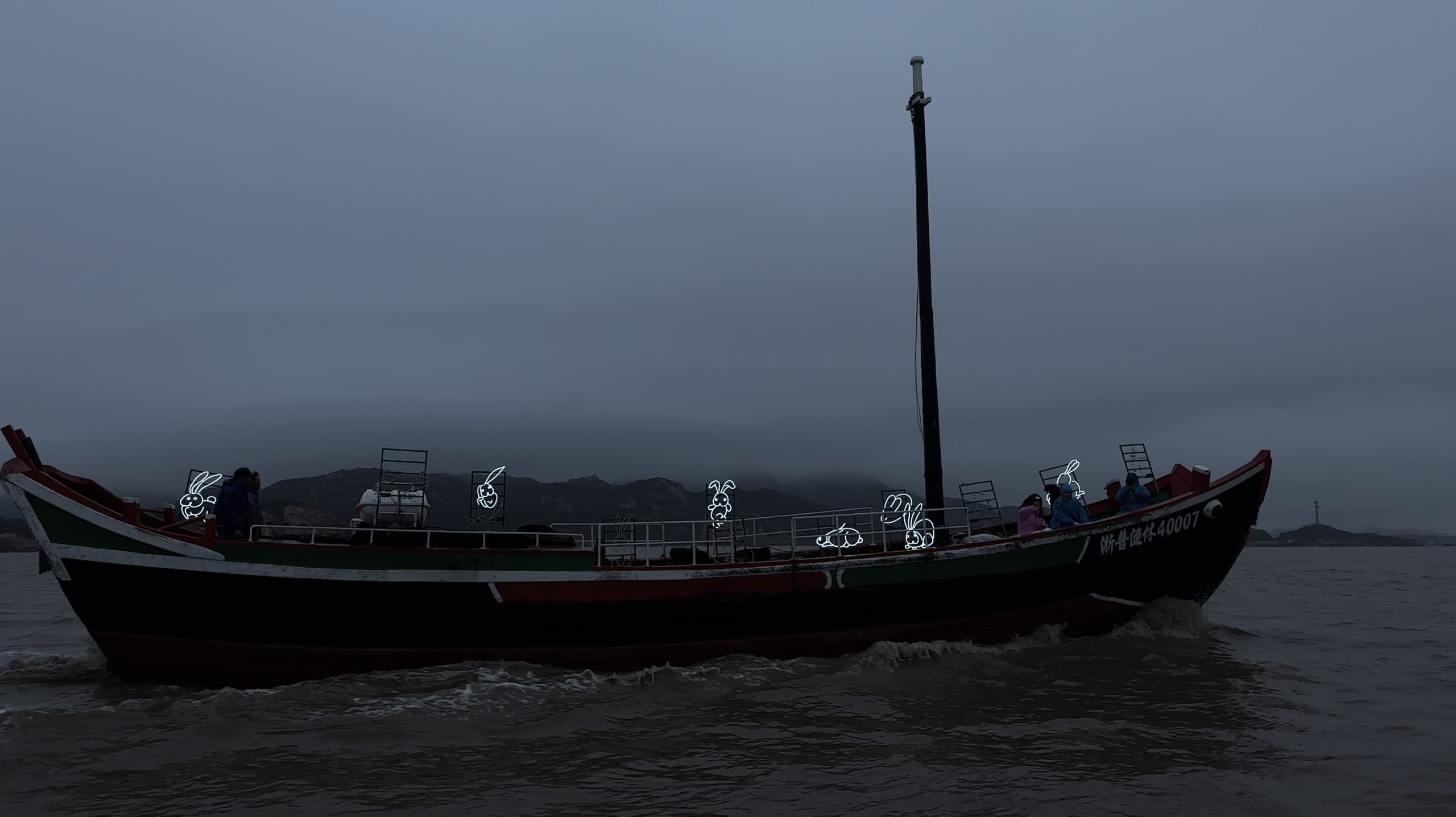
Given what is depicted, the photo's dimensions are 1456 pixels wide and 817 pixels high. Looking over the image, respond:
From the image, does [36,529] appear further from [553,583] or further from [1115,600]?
[1115,600]

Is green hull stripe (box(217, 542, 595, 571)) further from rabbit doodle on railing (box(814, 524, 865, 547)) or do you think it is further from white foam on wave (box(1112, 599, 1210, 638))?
white foam on wave (box(1112, 599, 1210, 638))

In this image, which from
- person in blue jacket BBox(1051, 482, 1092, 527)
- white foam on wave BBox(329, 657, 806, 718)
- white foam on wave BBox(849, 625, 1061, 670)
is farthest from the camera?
person in blue jacket BBox(1051, 482, 1092, 527)

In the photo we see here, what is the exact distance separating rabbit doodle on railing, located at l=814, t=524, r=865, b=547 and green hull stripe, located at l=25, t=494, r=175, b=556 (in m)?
10.6

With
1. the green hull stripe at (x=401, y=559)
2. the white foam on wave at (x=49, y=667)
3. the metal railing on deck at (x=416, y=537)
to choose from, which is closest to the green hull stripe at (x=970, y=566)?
the green hull stripe at (x=401, y=559)

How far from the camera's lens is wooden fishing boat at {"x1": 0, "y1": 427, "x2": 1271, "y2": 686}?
41.8 feet

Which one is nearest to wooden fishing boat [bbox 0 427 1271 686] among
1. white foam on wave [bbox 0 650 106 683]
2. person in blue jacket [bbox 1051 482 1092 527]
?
person in blue jacket [bbox 1051 482 1092 527]

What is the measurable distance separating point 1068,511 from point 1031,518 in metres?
0.84

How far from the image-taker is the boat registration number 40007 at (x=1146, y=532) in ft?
50.2

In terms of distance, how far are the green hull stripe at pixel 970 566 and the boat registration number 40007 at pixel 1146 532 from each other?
0.69 meters

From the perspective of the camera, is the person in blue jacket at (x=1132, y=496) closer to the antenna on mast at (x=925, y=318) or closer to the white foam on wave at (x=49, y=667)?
the antenna on mast at (x=925, y=318)

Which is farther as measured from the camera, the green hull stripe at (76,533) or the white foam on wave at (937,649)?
the white foam on wave at (937,649)

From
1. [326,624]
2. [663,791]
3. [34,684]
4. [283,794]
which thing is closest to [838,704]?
[663,791]

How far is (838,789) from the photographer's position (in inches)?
335

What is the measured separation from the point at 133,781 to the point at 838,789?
24.9 ft
